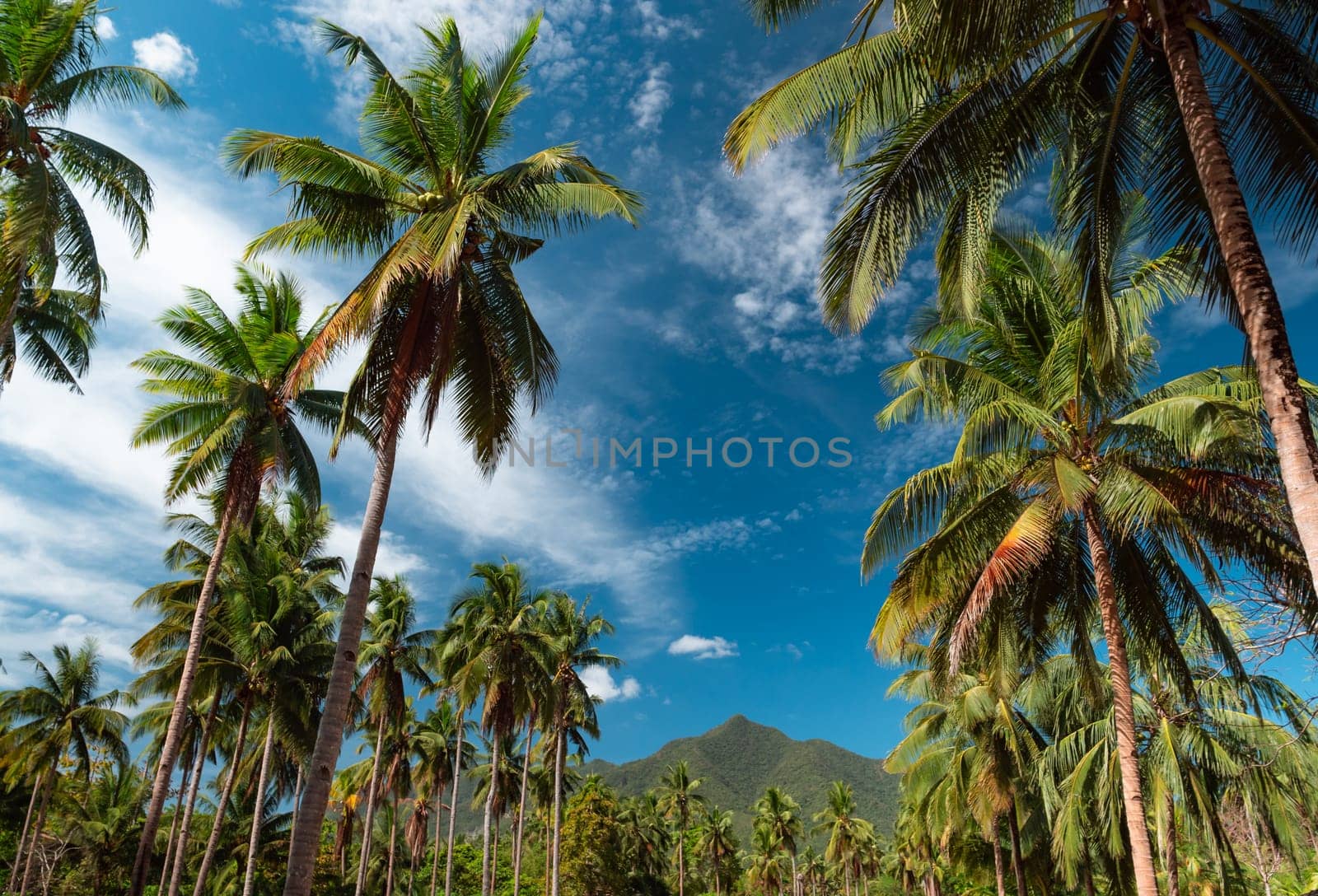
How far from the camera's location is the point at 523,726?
111 feet

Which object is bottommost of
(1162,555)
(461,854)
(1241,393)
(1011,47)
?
(461,854)

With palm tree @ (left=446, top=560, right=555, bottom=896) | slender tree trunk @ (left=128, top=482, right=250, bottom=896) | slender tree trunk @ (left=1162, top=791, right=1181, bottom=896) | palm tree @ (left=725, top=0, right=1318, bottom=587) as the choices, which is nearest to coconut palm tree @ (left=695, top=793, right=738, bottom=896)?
palm tree @ (left=446, top=560, right=555, bottom=896)

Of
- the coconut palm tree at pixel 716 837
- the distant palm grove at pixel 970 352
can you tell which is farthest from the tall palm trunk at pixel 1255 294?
the coconut palm tree at pixel 716 837

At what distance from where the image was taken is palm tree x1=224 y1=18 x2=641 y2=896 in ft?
33.9

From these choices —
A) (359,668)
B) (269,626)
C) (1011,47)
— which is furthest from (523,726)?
(1011,47)

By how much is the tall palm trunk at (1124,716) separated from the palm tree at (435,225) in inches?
323

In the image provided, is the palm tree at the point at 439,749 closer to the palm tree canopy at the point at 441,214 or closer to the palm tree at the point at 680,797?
the palm tree at the point at 680,797

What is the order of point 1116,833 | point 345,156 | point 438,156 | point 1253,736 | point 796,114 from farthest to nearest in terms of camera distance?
point 1253,736, point 1116,833, point 438,156, point 345,156, point 796,114

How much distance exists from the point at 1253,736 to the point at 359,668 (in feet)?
90.9

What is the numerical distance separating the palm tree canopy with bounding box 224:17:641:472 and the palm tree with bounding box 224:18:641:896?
18mm

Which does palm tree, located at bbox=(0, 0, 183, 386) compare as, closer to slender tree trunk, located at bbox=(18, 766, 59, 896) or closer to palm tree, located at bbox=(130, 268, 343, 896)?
palm tree, located at bbox=(130, 268, 343, 896)

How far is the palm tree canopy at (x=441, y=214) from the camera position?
1056 centimetres

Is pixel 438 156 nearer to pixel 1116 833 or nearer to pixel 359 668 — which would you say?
pixel 1116 833

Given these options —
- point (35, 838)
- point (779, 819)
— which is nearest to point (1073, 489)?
point (35, 838)
